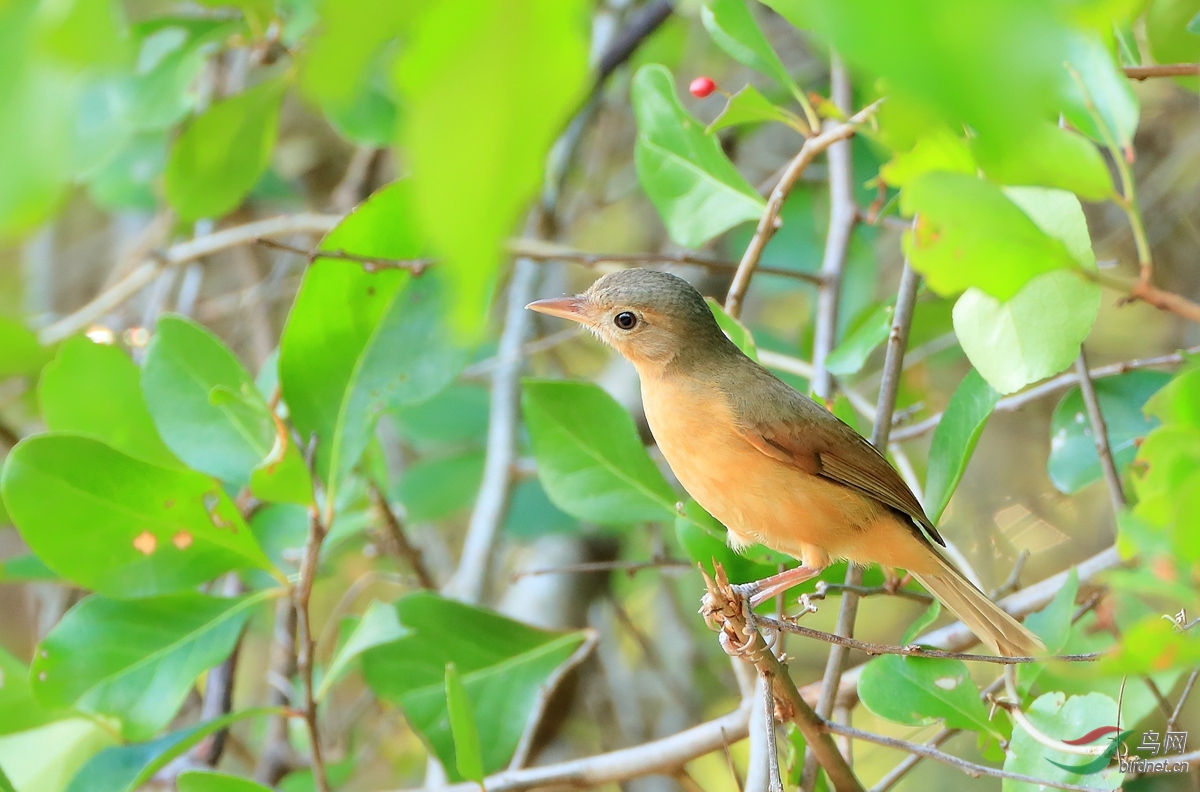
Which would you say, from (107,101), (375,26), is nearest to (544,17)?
(375,26)

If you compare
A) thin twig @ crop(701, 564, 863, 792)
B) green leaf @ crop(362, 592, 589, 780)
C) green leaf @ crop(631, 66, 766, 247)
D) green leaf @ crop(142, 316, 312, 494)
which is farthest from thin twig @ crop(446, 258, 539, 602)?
thin twig @ crop(701, 564, 863, 792)

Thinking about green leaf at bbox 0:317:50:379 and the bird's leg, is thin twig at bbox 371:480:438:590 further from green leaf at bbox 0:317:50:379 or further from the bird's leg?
the bird's leg

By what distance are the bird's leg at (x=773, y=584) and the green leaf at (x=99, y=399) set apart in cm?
160

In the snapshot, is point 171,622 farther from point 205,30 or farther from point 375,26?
point 375,26

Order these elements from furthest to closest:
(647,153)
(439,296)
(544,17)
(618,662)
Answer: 1. (618,662)
2. (647,153)
3. (439,296)
4. (544,17)

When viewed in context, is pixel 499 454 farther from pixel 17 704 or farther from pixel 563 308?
pixel 17 704

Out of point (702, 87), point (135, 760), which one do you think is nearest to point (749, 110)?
point (702, 87)

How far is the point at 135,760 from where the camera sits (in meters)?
2.58

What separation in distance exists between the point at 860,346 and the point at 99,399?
2.09 metres

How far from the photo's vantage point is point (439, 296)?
2711 mm

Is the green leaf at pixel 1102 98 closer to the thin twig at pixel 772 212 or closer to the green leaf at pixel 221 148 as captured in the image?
the thin twig at pixel 772 212

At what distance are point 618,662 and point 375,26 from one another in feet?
14.9

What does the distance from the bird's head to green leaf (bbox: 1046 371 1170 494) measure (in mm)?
1028

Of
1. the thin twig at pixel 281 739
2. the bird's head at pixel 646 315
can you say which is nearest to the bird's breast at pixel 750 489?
the bird's head at pixel 646 315
